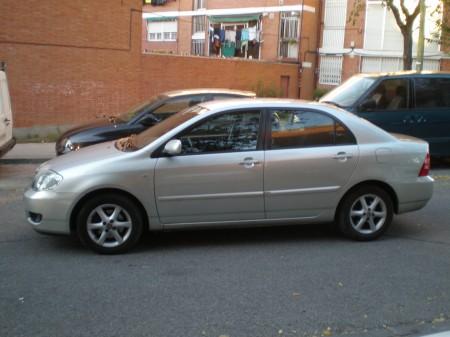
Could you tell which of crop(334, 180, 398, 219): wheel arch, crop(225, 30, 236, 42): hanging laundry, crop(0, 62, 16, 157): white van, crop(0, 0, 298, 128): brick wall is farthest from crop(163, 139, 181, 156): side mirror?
crop(225, 30, 236, 42): hanging laundry

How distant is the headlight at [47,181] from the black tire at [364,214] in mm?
2887

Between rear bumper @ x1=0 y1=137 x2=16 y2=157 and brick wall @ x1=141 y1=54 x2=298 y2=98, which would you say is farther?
brick wall @ x1=141 y1=54 x2=298 y2=98

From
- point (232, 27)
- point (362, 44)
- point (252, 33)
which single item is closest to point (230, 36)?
point (232, 27)

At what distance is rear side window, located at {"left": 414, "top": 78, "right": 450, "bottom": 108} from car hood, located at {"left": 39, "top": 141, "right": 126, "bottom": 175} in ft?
22.7

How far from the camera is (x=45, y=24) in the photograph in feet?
55.4

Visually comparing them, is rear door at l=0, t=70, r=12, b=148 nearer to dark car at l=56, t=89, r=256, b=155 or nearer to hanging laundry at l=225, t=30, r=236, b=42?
dark car at l=56, t=89, r=256, b=155

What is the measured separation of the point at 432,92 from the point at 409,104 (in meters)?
0.54

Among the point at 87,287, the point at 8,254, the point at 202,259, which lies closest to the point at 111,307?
the point at 87,287

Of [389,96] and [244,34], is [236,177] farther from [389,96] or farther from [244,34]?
[244,34]

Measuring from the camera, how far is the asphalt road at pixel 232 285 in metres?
4.26

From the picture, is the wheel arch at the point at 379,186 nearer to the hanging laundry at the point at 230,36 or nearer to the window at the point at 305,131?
the window at the point at 305,131

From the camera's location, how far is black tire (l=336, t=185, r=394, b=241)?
20.7 feet

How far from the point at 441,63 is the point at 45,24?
18.9 meters

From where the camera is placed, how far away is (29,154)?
13180 mm
